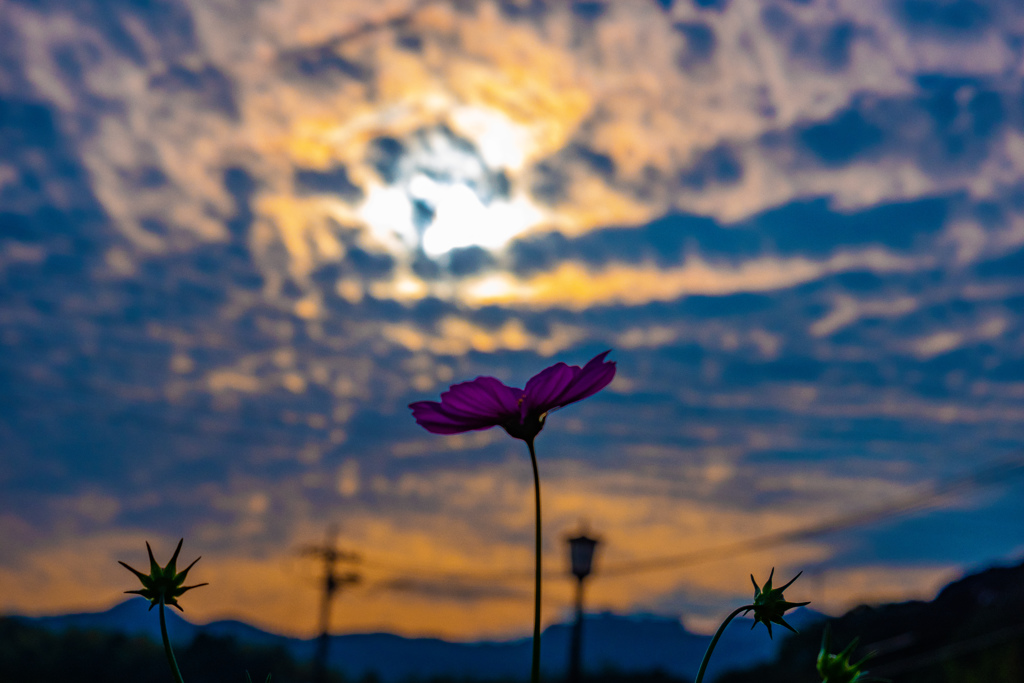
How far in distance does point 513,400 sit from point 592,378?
89 mm

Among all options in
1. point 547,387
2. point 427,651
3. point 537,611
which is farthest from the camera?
point 427,651

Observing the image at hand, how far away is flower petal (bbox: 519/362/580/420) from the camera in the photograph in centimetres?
89

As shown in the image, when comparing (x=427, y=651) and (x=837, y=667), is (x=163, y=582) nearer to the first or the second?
(x=837, y=667)

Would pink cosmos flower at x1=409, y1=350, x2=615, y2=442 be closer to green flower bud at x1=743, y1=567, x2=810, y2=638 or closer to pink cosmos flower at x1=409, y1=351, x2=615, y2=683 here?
pink cosmos flower at x1=409, y1=351, x2=615, y2=683

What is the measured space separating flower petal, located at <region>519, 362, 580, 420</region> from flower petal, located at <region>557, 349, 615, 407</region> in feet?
0.04

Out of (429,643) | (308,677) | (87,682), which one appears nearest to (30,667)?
(87,682)

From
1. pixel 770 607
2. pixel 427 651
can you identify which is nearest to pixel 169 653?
pixel 770 607

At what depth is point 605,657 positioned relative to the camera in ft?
149

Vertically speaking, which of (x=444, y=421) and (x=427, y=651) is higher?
(x=444, y=421)

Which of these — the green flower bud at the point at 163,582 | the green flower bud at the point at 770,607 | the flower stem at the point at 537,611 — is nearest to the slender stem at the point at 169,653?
the green flower bud at the point at 163,582

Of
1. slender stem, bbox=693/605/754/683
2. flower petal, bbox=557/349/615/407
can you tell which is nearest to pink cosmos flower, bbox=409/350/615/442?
flower petal, bbox=557/349/615/407

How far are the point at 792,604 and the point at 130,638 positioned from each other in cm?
6451

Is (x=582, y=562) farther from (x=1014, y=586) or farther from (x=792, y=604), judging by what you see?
(x=1014, y=586)

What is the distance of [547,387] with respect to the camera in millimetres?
898
